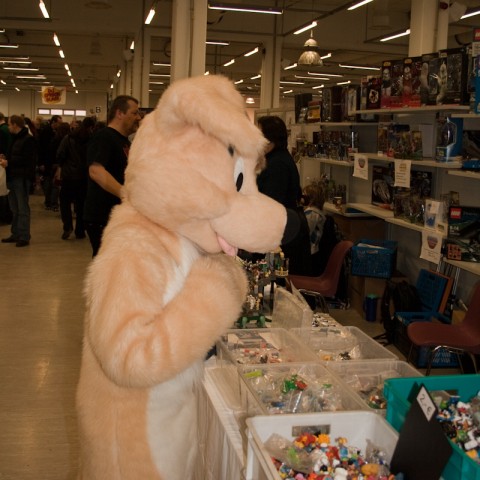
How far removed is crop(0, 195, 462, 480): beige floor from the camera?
315 cm

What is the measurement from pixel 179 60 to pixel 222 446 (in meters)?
6.74

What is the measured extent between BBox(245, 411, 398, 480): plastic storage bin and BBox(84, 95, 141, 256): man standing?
9.17ft

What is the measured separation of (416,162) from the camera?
5.09m

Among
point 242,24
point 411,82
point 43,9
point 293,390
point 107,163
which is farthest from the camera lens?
point 242,24

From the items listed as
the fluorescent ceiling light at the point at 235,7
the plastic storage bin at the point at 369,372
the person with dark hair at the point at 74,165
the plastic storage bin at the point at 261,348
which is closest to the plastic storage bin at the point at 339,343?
the plastic storage bin at the point at 261,348

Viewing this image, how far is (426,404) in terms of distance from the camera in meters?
1.35

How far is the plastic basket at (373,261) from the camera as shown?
18.5 ft

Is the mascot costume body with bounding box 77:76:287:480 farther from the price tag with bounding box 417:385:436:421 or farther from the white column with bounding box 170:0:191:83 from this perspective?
the white column with bounding box 170:0:191:83

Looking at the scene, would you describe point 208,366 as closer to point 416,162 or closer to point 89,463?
point 89,463

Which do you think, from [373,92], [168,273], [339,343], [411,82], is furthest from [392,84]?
[168,273]

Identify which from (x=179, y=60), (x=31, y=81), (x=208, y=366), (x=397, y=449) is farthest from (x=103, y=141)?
(x=31, y=81)

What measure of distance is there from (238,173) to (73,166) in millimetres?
7677

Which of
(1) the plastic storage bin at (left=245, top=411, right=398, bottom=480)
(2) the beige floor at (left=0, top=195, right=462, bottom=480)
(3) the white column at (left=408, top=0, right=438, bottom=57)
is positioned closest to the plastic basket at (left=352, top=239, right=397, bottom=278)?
(2) the beige floor at (left=0, top=195, right=462, bottom=480)

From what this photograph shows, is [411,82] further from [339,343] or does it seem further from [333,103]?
[339,343]
